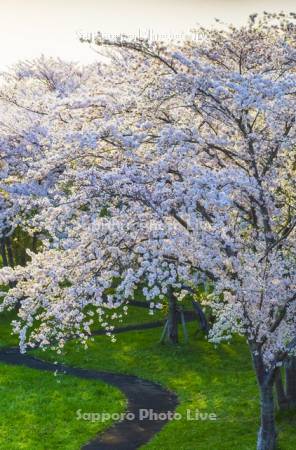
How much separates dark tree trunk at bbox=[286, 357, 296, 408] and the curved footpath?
4.33 m

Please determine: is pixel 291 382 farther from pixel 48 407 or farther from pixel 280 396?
pixel 48 407

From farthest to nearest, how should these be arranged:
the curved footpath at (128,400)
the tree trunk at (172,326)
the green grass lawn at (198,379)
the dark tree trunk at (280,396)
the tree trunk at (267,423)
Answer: the tree trunk at (172,326), the dark tree trunk at (280,396), the curved footpath at (128,400), the green grass lawn at (198,379), the tree trunk at (267,423)

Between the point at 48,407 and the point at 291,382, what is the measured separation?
8790mm

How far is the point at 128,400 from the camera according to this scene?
2339 cm

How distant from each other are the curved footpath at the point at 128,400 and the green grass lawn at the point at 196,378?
469 millimetres

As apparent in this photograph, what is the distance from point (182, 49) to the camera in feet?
55.4

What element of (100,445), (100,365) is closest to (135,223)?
(100,445)

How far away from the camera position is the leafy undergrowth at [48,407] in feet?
64.5

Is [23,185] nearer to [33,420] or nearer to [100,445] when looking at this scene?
[33,420]

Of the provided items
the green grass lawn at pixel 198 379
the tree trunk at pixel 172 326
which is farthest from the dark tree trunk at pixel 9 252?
the tree trunk at pixel 172 326

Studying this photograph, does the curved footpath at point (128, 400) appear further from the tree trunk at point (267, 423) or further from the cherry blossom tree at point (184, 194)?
the cherry blossom tree at point (184, 194)

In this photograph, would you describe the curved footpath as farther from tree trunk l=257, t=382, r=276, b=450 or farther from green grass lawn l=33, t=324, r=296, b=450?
tree trunk l=257, t=382, r=276, b=450

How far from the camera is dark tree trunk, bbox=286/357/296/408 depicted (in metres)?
20.0

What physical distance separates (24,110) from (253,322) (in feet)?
82.1
